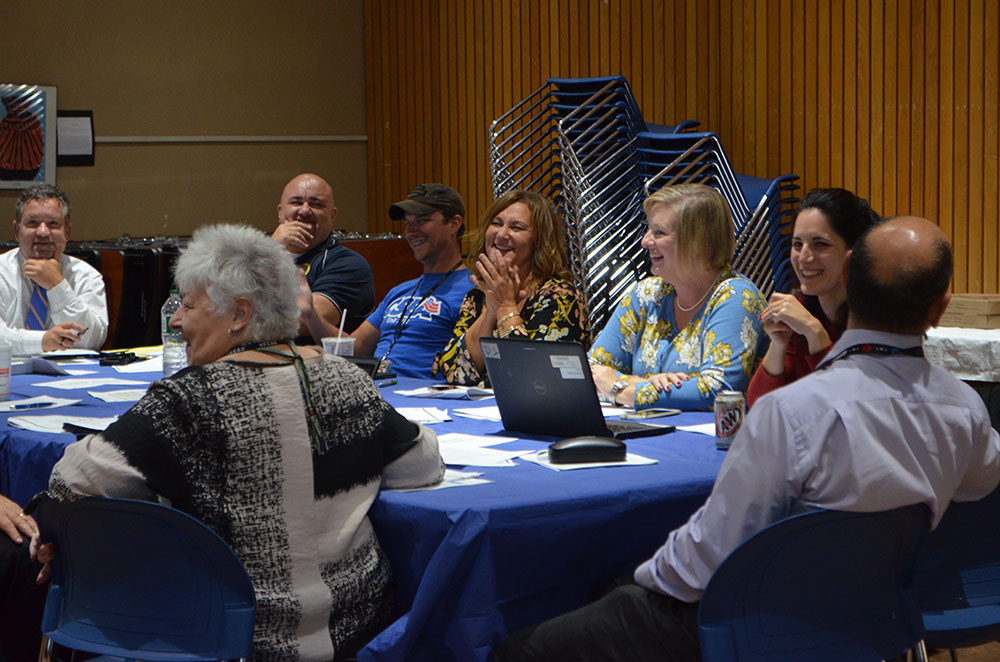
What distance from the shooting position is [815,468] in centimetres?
171

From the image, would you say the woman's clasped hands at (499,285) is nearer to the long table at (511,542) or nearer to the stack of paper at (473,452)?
the stack of paper at (473,452)

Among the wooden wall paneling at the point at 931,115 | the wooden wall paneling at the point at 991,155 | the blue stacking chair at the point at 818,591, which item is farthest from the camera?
the wooden wall paneling at the point at 931,115

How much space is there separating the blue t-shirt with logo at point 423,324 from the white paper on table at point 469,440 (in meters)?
1.42

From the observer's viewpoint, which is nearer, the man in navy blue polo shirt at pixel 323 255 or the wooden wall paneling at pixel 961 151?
the man in navy blue polo shirt at pixel 323 255

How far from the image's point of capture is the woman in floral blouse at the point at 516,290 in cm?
358

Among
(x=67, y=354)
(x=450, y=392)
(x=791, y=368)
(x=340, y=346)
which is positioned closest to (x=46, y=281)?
(x=67, y=354)

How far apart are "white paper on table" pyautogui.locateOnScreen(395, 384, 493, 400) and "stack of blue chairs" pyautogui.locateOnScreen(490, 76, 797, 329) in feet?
6.61

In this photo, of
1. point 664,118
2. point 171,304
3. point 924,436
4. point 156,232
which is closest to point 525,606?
point 924,436

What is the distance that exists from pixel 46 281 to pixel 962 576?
3.88 metres

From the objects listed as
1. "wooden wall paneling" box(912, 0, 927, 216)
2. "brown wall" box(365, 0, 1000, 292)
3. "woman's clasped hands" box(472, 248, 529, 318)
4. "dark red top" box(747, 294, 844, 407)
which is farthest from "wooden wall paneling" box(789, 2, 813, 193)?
"dark red top" box(747, 294, 844, 407)

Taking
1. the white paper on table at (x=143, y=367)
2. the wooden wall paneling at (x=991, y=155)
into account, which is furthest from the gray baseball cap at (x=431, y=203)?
the wooden wall paneling at (x=991, y=155)

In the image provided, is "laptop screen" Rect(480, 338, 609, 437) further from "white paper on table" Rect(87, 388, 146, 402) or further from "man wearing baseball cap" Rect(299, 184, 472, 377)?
"man wearing baseball cap" Rect(299, 184, 472, 377)

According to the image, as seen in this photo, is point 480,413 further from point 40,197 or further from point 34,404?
point 40,197

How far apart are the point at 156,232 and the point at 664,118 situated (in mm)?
4005
